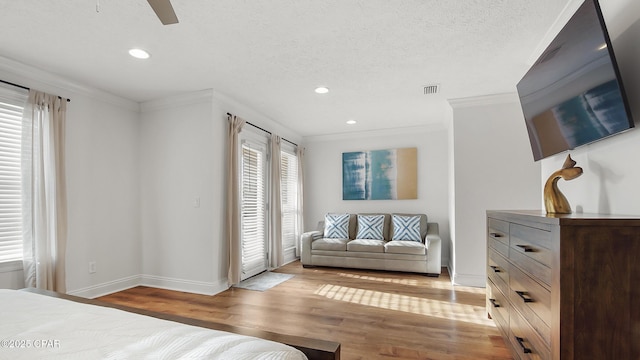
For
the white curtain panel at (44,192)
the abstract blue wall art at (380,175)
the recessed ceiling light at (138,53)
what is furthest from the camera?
the abstract blue wall art at (380,175)

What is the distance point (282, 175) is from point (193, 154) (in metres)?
2.01

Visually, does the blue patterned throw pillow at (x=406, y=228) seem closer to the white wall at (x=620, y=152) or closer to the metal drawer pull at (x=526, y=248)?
the white wall at (x=620, y=152)

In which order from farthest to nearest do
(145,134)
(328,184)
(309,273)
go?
(328,184) < (309,273) < (145,134)

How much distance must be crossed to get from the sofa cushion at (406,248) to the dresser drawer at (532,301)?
8.09ft

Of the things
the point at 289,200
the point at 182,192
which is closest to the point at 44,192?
the point at 182,192

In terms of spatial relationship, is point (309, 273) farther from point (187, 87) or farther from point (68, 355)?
point (68, 355)

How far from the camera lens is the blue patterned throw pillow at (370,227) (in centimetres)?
519

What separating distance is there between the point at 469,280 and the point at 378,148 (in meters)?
2.76

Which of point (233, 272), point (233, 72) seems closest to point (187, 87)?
point (233, 72)

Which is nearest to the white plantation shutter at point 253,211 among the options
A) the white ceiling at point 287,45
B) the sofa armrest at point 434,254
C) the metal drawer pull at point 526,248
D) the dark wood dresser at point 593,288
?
the white ceiling at point 287,45

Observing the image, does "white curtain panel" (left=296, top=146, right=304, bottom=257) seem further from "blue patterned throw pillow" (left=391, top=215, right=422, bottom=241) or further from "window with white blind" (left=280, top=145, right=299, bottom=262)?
"blue patterned throw pillow" (left=391, top=215, right=422, bottom=241)

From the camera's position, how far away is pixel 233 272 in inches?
152

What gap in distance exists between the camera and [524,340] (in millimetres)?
1752

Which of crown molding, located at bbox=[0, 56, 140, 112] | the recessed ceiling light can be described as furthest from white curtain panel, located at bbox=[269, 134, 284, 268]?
the recessed ceiling light
